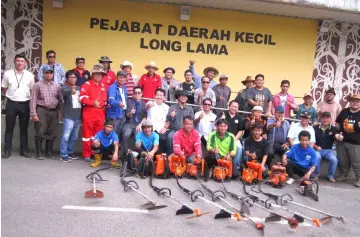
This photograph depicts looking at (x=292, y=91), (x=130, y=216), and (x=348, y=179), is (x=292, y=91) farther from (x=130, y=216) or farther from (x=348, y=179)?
(x=130, y=216)

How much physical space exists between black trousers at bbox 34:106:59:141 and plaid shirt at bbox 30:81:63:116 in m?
0.12

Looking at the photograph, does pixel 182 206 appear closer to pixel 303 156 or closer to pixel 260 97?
pixel 303 156

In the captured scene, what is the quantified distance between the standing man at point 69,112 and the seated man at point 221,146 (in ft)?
8.85

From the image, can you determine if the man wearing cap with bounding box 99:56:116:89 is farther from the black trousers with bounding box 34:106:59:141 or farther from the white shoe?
the white shoe

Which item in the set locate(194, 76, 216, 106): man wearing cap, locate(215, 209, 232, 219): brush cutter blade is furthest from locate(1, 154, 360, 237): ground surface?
locate(194, 76, 216, 106): man wearing cap

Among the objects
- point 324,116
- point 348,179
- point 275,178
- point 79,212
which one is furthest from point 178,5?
point 79,212

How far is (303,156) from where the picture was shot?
7.06 m

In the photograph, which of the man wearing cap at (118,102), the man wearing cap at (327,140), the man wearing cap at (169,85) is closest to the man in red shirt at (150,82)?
the man wearing cap at (169,85)

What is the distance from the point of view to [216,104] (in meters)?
8.16

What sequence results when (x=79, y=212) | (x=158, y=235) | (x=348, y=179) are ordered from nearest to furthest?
(x=158, y=235) < (x=79, y=212) < (x=348, y=179)

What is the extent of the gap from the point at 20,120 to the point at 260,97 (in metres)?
4.99

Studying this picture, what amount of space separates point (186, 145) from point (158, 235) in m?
2.97

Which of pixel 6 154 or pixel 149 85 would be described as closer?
pixel 6 154

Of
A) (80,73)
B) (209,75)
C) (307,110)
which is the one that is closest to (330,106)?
(307,110)
